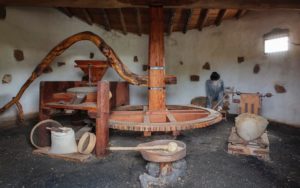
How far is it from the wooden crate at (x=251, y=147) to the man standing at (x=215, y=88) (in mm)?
3043

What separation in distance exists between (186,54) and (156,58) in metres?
3.75

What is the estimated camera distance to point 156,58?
3762 millimetres

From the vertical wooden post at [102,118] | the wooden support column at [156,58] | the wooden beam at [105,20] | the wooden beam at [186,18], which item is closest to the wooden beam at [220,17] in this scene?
the wooden beam at [186,18]

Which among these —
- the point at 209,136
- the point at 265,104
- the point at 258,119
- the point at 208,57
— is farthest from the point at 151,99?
the point at 208,57

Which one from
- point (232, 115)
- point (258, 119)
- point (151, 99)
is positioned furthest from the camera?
point (232, 115)

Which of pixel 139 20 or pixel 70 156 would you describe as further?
pixel 139 20

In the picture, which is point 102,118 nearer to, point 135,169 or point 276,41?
point 135,169

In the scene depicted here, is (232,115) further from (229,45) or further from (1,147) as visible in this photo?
(1,147)

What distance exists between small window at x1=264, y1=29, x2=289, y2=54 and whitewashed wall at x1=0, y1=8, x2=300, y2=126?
130mm

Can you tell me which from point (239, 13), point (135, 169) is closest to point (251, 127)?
point (135, 169)

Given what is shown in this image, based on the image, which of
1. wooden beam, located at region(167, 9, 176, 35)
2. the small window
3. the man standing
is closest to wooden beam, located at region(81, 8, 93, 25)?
wooden beam, located at region(167, 9, 176, 35)

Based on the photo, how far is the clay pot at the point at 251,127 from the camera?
3.16 meters

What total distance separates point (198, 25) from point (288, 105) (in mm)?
3378

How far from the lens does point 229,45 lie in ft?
21.3
